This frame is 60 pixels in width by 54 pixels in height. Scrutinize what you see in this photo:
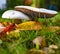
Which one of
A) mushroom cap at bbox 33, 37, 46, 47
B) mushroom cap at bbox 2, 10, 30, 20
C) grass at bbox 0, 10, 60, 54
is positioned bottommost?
mushroom cap at bbox 2, 10, 30, 20

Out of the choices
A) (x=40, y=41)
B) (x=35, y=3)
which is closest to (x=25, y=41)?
(x=40, y=41)

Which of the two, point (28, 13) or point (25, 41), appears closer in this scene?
point (25, 41)

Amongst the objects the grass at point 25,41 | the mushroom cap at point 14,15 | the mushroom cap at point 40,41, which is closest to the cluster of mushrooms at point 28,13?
the mushroom cap at point 14,15

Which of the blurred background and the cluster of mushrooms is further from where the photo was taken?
the blurred background

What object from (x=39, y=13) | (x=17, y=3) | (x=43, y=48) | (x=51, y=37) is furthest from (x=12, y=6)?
(x=43, y=48)

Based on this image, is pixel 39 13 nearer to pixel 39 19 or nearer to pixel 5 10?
pixel 39 19

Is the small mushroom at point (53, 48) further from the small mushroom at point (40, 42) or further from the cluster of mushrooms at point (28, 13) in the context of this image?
the cluster of mushrooms at point (28, 13)

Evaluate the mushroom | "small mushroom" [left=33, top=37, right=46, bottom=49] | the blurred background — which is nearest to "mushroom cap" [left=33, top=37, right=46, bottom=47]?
"small mushroom" [left=33, top=37, right=46, bottom=49]

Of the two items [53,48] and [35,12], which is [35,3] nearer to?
[35,12]

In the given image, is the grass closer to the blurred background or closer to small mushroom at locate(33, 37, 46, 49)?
small mushroom at locate(33, 37, 46, 49)
